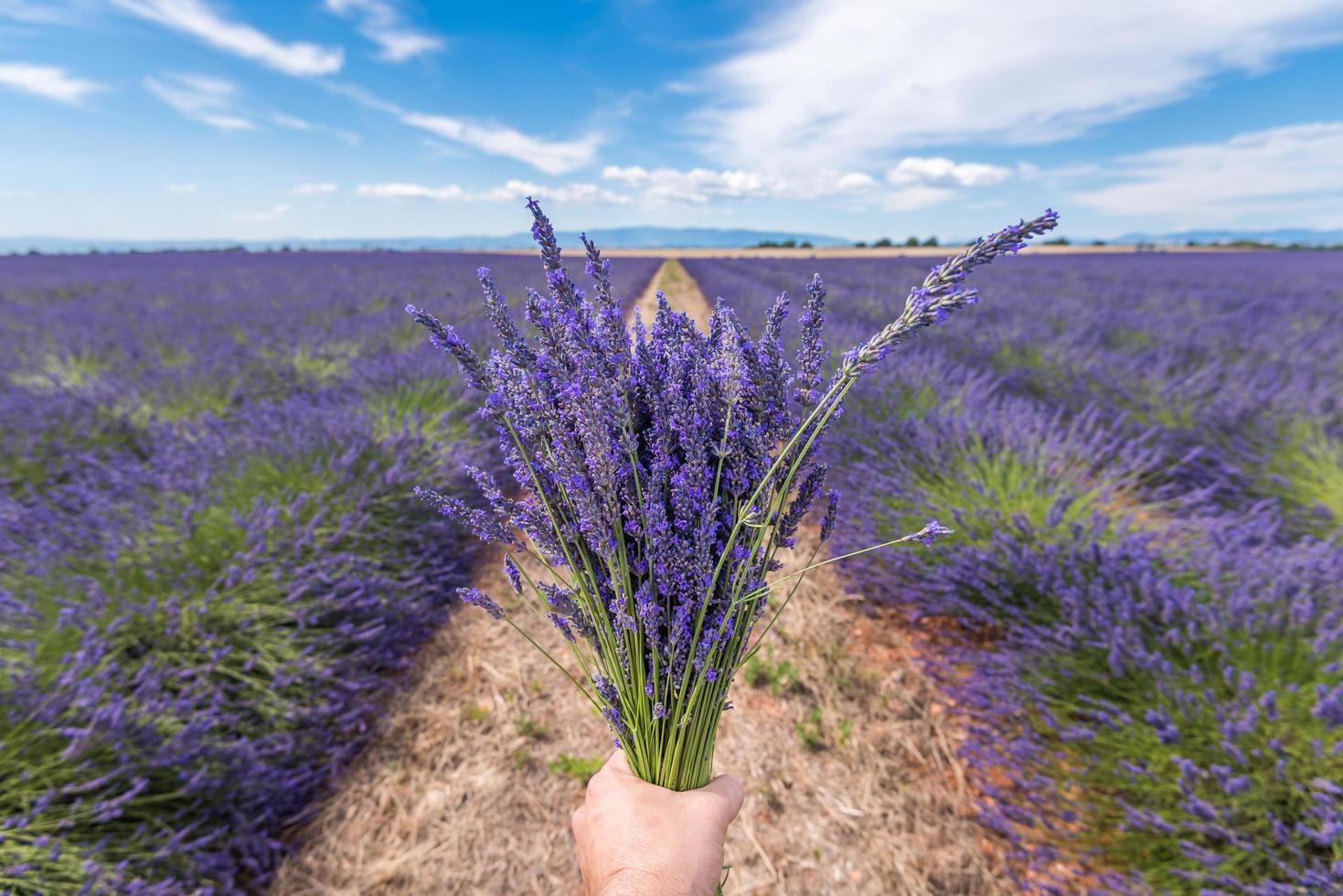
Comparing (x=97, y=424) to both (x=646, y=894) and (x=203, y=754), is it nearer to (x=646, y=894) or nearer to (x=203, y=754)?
(x=203, y=754)

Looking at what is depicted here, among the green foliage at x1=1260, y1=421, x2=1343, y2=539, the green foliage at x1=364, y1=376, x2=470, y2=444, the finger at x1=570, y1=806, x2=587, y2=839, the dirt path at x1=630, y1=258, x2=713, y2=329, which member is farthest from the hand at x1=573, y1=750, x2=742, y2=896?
the dirt path at x1=630, y1=258, x2=713, y2=329

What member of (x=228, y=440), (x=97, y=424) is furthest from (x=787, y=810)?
(x=97, y=424)

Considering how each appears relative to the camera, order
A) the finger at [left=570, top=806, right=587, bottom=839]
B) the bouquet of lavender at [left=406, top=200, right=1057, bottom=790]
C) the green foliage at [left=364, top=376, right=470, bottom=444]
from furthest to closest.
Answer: the green foliage at [left=364, top=376, right=470, bottom=444]
the finger at [left=570, top=806, right=587, bottom=839]
the bouquet of lavender at [left=406, top=200, right=1057, bottom=790]

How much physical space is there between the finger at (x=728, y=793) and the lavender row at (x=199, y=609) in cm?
148

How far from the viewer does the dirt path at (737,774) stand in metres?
1.67

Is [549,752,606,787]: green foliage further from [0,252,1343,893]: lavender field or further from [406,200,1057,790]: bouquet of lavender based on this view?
[406,200,1057,790]: bouquet of lavender

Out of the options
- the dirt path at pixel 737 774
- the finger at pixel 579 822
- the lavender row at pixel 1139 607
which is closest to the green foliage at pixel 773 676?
the dirt path at pixel 737 774

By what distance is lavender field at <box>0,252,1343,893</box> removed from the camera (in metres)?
1.38

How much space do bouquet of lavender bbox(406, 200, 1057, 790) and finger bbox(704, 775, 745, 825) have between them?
40 mm

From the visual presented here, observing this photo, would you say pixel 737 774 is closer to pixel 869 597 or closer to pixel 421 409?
pixel 869 597

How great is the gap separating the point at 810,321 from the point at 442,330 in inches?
21.5

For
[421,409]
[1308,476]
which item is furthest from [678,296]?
[1308,476]

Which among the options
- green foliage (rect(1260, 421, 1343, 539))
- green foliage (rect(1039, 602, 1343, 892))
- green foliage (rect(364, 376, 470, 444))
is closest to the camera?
green foliage (rect(1039, 602, 1343, 892))

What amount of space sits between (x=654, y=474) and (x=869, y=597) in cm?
234
